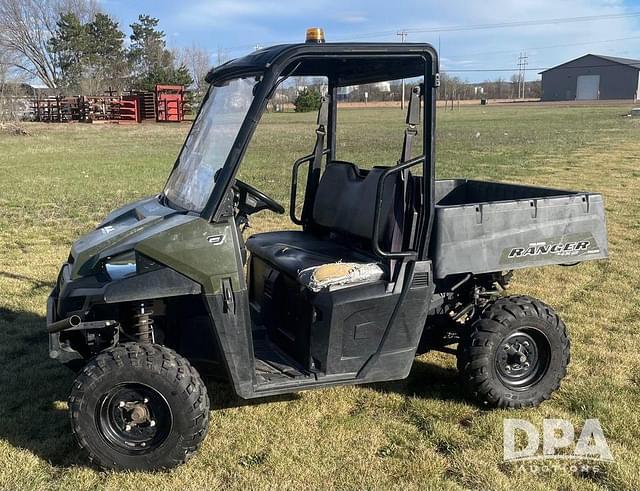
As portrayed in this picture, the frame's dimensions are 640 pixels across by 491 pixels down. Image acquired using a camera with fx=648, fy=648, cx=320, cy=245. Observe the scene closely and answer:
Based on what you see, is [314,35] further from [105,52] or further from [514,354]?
[105,52]

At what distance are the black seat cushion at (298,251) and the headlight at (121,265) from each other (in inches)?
36.6

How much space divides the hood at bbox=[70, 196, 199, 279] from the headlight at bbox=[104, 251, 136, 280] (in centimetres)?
3

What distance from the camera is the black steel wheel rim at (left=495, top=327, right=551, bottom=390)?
12.7 feet

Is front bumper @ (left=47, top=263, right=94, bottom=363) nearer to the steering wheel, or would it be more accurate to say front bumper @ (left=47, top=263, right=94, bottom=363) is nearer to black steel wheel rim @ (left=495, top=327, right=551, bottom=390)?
the steering wheel

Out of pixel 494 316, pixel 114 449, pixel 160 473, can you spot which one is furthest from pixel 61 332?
pixel 494 316

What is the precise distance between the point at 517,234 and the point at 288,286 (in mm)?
1365

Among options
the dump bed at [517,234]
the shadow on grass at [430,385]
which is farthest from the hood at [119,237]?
the shadow on grass at [430,385]

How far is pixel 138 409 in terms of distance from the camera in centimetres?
320

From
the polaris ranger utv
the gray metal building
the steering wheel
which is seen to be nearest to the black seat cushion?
the polaris ranger utv

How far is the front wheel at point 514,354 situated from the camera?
12.4 feet

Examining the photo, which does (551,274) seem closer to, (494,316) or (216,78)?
(494,316)

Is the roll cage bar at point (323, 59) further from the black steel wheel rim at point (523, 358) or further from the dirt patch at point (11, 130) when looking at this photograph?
the dirt patch at point (11, 130)

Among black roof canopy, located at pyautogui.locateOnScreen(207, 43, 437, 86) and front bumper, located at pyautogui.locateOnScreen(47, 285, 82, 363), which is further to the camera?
front bumper, located at pyautogui.locateOnScreen(47, 285, 82, 363)

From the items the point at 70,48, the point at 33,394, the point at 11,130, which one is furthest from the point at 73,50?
the point at 33,394
